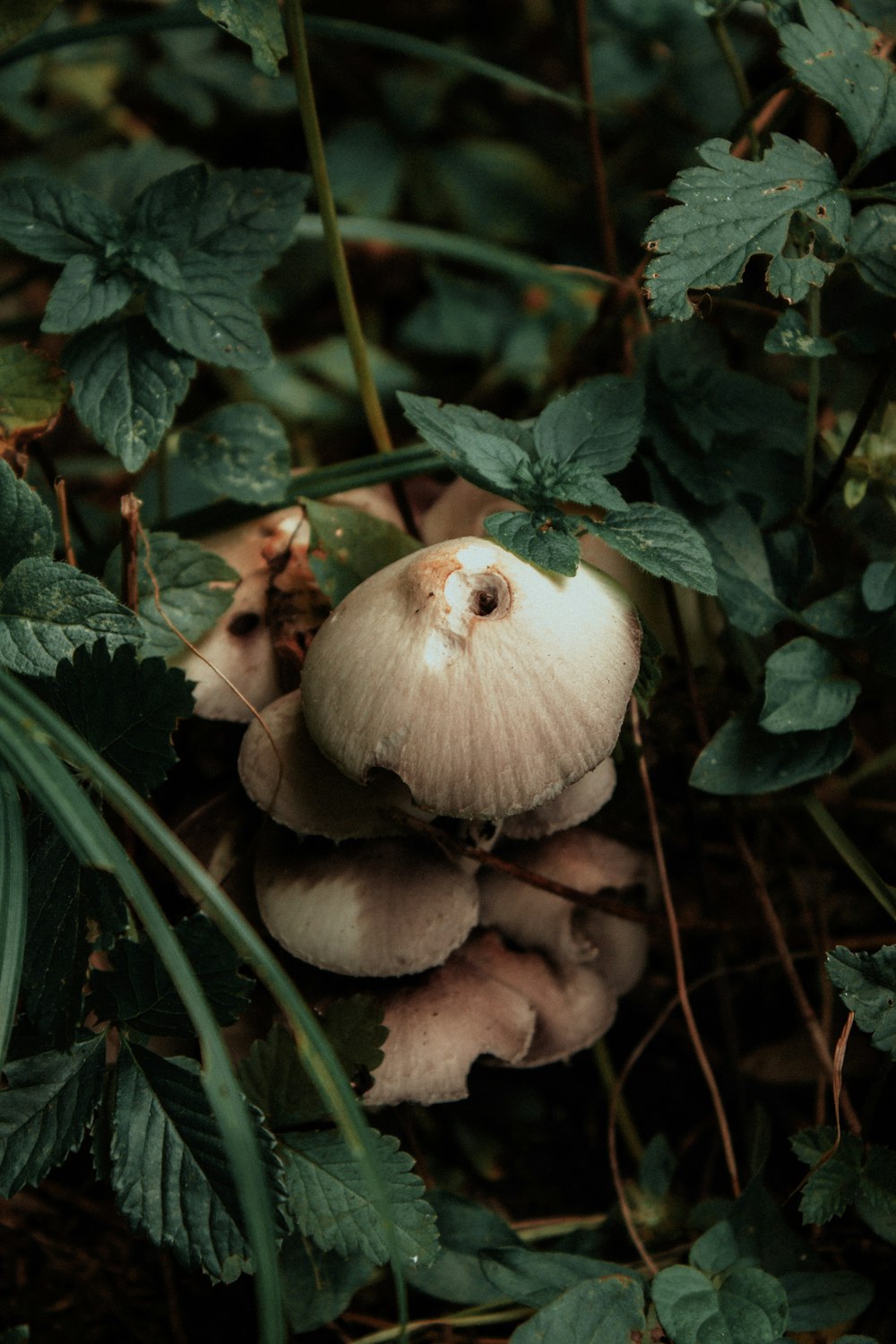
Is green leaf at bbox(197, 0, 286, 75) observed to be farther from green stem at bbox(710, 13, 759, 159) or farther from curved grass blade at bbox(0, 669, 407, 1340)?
curved grass blade at bbox(0, 669, 407, 1340)

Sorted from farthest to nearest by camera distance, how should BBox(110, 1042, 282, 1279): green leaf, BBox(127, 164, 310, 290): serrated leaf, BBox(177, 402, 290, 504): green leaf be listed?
1. BBox(177, 402, 290, 504): green leaf
2. BBox(127, 164, 310, 290): serrated leaf
3. BBox(110, 1042, 282, 1279): green leaf

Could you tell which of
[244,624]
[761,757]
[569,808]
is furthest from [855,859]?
[244,624]

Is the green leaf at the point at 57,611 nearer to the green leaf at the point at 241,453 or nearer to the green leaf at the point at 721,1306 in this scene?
the green leaf at the point at 241,453

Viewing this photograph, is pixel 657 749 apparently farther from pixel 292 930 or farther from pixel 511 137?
pixel 511 137

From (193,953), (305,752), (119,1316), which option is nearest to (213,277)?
(305,752)

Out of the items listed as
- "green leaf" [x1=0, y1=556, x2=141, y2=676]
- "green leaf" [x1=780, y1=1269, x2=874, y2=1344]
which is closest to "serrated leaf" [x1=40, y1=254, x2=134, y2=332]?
"green leaf" [x1=0, y1=556, x2=141, y2=676]

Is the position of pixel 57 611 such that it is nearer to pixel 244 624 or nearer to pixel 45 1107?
pixel 244 624

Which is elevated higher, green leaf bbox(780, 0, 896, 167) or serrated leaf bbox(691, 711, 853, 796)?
green leaf bbox(780, 0, 896, 167)

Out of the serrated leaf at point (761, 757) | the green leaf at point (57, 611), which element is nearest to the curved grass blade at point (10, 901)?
the green leaf at point (57, 611)
